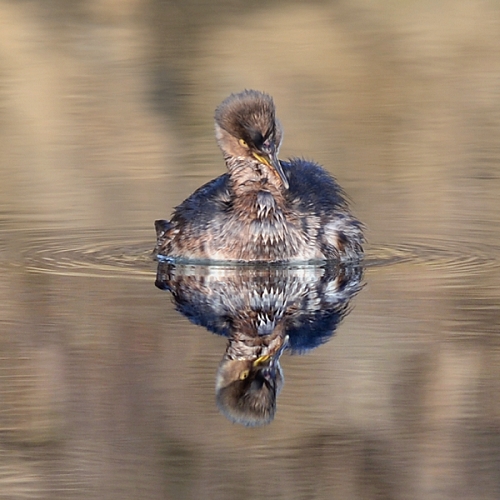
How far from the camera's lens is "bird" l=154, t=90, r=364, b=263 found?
35.0 ft

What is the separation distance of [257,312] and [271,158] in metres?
2.02

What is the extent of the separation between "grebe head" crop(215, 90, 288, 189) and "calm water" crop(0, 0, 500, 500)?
939 mm

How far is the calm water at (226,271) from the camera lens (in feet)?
21.2

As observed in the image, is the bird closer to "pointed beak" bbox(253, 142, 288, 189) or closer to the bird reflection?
"pointed beak" bbox(253, 142, 288, 189)

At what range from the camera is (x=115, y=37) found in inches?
807

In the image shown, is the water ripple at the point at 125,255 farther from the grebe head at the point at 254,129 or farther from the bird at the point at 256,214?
the grebe head at the point at 254,129

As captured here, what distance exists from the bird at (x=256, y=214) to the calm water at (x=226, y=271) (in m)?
0.29

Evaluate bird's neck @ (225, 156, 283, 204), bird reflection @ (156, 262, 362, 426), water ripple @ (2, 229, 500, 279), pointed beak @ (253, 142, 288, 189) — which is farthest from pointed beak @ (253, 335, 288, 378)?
bird's neck @ (225, 156, 283, 204)

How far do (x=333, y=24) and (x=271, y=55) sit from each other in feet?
4.87

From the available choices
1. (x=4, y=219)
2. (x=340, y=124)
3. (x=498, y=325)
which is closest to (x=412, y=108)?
(x=340, y=124)

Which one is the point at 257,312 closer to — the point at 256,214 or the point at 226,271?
the point at 226,271

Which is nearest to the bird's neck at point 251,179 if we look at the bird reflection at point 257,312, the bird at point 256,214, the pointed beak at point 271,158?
the bird at point 256,214

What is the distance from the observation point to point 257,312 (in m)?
8.97

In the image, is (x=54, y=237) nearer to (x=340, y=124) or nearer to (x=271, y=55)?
(x=340, y=124)
